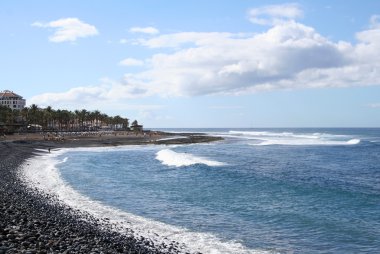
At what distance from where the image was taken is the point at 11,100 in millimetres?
168875

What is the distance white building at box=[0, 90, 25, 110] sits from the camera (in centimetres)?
16788

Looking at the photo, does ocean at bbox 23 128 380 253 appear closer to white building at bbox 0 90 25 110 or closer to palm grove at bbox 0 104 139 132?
palm grove at bbox 0 104 139 132

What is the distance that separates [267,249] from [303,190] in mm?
13627

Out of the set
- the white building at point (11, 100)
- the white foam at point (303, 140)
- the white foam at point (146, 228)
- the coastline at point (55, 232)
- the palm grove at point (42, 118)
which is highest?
the white building at point (11, 100)

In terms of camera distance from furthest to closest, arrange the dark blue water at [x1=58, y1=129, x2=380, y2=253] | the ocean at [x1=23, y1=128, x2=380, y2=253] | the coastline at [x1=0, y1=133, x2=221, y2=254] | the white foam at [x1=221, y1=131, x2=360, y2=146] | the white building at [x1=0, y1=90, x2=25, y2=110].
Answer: the white building at [x1=0, y1=90, x2=25, y2=110], the white foam at [x1=221, y1=131, x2=360, y2=146], the dark blue water at [x1=58, y1=129, x2=380, y2=253], the ocean at [x1=23, y1=128, x2=380, y2=253], the coastline at [x1=0, y1=133, x2=221, y2=254]

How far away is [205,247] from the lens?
581 inches

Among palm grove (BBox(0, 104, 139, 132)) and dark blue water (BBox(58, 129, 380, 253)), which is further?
palm grove (BBox(0, 104, 139, 132))

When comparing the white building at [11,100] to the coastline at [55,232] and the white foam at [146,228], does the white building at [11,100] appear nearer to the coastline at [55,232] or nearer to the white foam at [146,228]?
A: the white foam at [146,228]

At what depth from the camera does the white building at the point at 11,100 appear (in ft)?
551

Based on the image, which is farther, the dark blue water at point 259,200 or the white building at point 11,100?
the white building at point 11,100

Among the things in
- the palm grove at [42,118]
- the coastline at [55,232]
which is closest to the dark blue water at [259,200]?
the coastline at [55,232]

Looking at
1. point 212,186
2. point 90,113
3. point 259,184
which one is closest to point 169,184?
point 212,186

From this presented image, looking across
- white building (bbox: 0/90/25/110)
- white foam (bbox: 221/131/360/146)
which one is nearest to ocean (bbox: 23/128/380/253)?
white foam (bbox: 221/131/360/146)

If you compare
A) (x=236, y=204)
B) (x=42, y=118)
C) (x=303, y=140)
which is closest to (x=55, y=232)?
(x=236, y=204)
